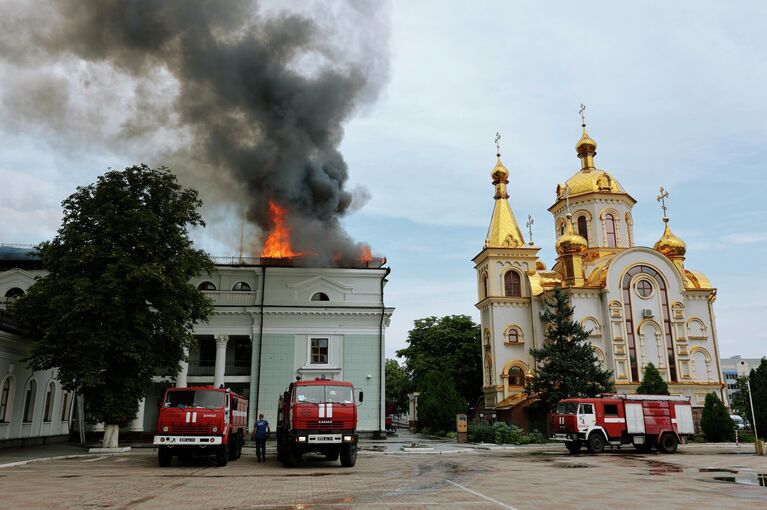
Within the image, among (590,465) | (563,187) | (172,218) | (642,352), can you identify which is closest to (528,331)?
(642,352)

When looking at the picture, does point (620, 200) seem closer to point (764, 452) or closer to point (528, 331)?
point (528, 331)

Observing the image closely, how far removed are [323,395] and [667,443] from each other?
1692 cm

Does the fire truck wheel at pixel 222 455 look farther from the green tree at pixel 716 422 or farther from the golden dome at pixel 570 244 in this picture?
the golden dome at pixel 570 244

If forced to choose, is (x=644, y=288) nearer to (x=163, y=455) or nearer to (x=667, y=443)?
(x=667, y=443)

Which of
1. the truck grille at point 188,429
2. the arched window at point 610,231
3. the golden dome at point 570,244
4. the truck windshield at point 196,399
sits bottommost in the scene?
the truck grille at point 188,429

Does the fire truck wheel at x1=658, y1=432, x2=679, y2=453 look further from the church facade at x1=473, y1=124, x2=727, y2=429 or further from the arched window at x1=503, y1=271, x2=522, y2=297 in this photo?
the arched window at x1=503, y1=271, x2=522, y2=297

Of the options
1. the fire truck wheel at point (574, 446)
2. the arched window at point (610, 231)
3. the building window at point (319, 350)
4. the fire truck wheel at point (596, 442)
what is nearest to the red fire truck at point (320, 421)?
the fire truck wheel at point (574, 446)

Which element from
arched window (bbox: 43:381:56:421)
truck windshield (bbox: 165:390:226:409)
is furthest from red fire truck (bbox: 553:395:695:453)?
arched window (bbox: 43:381:56:421)

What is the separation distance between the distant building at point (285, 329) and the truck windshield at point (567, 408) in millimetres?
11390

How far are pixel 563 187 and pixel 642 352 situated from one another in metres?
17.4

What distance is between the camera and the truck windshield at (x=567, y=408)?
25.3m

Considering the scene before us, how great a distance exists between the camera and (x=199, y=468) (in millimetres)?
17797

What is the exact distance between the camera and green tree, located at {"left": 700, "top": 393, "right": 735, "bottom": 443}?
115 feet

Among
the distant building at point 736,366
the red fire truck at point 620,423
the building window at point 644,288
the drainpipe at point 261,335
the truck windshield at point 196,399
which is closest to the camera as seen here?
the truck windshield at point 196,399
